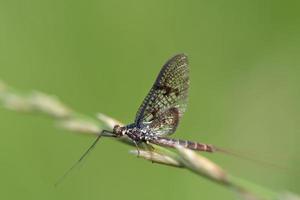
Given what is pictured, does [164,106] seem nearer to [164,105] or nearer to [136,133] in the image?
[164,105]

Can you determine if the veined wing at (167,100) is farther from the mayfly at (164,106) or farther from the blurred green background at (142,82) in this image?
the blurred green background at (142,82)

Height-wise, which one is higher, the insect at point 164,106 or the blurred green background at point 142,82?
the blurred green background at point 142,82

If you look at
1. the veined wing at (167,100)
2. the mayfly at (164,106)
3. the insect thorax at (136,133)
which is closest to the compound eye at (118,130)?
the insect thorax at (136,133)

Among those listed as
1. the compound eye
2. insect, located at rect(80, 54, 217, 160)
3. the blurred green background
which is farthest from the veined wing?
the blurred green background

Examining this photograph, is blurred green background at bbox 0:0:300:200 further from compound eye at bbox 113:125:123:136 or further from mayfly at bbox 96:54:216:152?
compound eye at bbox 113:125:123:136

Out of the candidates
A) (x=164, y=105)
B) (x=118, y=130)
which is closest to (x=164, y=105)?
(x=164, y=105)

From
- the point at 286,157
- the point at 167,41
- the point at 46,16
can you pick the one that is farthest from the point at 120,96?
the point at 286,157
